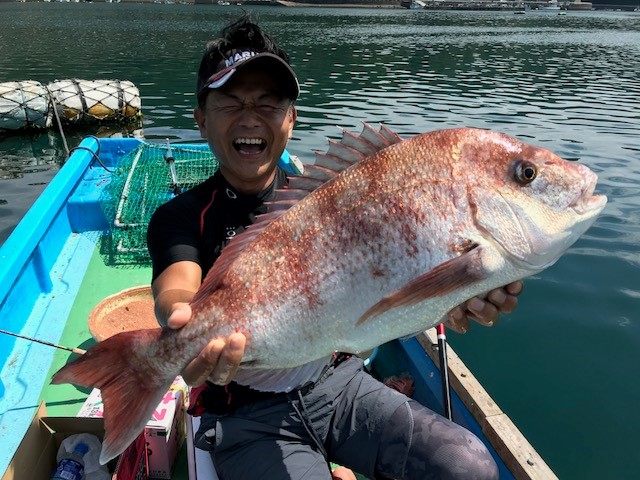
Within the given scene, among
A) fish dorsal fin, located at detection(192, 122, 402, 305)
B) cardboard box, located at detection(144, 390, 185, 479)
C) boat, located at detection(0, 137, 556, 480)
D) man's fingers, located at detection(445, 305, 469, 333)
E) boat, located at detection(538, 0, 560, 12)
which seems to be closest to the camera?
fish dorsal fin, located at detection(192, 122, 402, 305)

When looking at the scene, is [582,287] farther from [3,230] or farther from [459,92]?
[459,92]

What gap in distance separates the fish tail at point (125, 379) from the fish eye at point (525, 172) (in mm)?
1490

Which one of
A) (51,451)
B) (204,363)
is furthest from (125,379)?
(51,451)

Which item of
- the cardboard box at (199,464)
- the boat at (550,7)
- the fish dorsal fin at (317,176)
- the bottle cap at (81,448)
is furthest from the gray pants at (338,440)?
the boat at (550,7)

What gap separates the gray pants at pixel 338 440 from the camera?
236 cm

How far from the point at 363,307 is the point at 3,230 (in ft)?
27.1

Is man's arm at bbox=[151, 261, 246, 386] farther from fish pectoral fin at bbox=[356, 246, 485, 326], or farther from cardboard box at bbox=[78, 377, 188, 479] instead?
cardboard box at bbox=[78, 377, 188, 479]

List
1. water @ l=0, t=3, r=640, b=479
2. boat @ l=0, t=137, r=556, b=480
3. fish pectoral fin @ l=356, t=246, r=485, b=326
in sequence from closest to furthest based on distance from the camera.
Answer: fish pectoral fin @ l=356, t=246, r=485, b=326 < boat @ l=0, t=137, r=556, b=480 < water @ l=0, t=3, r=640, b=479

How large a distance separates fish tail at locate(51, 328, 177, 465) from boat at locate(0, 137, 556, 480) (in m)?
0.93

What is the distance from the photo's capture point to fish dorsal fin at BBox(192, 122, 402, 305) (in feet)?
6.73

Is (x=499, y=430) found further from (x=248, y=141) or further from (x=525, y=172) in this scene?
(x=248, y=141)

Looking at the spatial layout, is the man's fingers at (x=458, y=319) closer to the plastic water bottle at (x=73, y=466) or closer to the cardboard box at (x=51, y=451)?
the cardboard box at (x=51, y=451)

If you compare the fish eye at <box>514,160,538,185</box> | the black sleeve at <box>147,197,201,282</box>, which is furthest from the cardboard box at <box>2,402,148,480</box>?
the fish eye at <box>514,160,538,185</box>

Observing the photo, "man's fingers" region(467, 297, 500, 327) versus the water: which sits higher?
"man's fingers" region(467, 297, 500, 327)
